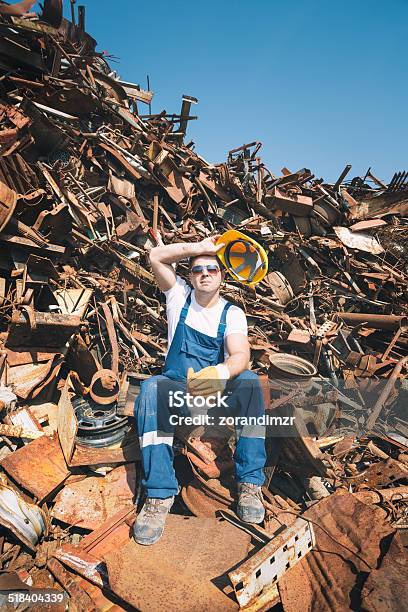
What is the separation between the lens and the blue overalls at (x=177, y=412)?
9.21 ft

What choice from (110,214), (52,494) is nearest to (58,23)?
(110,214)

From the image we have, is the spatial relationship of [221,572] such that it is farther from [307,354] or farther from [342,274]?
[342,274]

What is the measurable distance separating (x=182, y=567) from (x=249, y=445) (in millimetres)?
975

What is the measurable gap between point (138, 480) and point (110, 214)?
4112 mm

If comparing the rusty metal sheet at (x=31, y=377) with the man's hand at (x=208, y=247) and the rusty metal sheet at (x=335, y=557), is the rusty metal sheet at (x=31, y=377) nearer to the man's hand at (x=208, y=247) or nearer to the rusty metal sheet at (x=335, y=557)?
the man's hand at (x=208, y=247)

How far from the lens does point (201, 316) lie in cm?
340

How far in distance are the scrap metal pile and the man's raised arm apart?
494 mm

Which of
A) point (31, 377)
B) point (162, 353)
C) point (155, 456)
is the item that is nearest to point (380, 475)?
point (155, 456)

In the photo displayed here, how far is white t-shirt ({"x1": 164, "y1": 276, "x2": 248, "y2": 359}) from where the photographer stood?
3.35m

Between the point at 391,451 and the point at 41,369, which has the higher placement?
the point at 41,369

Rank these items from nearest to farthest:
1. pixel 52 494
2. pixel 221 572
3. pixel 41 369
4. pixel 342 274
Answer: pixel 221 572 → pixel 52 494 → pixel 41 369 → pixel 342 274

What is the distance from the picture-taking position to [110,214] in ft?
18.8

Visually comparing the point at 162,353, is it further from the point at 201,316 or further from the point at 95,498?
the point at 95,498

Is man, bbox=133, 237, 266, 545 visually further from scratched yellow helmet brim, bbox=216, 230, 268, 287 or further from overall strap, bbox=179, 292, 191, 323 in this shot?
scratched yellow helmet brim, bbox=216, 230, 268, 287
